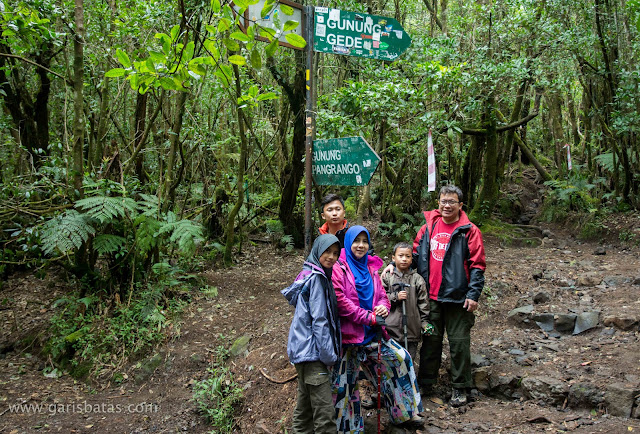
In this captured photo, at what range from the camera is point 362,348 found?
3633 millimetres

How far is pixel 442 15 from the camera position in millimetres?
12547

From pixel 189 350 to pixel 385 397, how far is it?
2951 millimetres

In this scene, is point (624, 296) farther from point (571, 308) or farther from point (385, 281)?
point (385, 281)

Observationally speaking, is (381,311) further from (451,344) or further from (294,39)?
(294,39)

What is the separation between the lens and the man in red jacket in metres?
4.07

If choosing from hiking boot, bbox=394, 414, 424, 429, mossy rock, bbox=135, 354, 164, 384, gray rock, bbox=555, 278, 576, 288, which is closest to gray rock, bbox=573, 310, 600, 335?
gray rock, bbox=555, 278, 576, 288

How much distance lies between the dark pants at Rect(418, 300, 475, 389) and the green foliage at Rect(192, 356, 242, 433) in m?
1.94

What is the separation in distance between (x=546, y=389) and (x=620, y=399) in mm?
571

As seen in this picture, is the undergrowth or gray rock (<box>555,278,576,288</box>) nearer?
the undergrowth

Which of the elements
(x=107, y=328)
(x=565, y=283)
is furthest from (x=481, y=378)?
(x=107, y=328)

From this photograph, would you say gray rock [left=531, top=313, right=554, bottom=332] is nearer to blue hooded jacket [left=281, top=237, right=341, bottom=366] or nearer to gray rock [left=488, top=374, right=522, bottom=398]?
gray rock [left=488, top=374, right=522, bottom=398]

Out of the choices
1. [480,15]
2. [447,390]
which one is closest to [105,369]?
[447,390]

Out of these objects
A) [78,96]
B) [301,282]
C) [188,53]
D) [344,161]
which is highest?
[78,96]

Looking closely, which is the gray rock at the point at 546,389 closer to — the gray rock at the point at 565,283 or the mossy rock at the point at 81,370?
the gray rock at the point at 565,283
